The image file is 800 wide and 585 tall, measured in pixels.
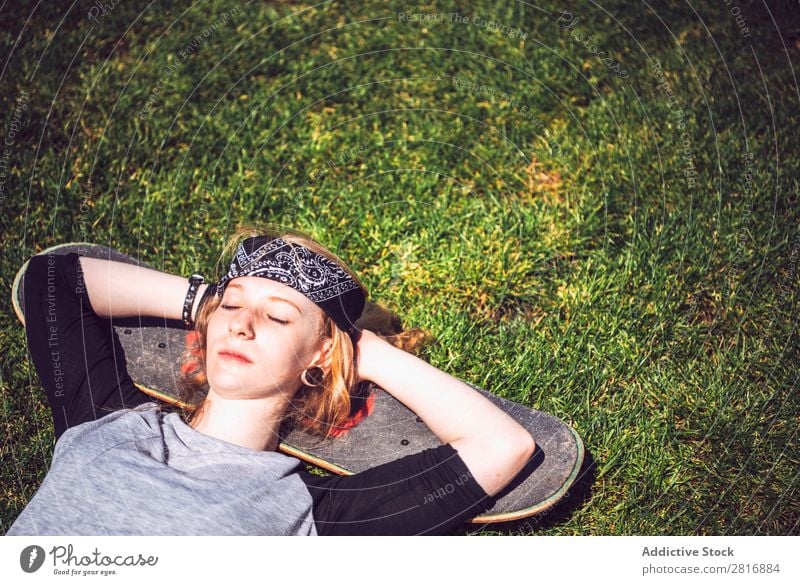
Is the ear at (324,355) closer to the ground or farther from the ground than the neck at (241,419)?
farther from the ground

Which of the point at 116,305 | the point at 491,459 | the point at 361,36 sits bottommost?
the point at 491,459

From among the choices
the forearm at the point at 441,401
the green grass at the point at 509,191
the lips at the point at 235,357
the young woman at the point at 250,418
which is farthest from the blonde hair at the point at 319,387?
the green grass at the point at 509,191

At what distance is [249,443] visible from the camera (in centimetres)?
243

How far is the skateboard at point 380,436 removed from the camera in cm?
257

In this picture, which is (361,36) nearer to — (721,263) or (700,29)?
(700,29)

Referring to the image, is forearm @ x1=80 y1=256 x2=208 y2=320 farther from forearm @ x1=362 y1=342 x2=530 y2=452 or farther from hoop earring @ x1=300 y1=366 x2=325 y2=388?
forearm @ x1=362 y1=342 x2=530 y2=452

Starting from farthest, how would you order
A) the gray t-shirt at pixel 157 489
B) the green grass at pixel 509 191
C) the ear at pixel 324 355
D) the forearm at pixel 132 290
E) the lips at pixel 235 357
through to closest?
1. the green grass at pixel 509 191
2. the forearm at pixel 132 290
3. the ear at pixel 324 355
4. the lips at pixel 235 357
5. the gray t-shirt at pixel 157 489

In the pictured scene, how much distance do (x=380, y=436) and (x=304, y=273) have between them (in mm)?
731

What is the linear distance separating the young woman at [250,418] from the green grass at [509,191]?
1.56ft

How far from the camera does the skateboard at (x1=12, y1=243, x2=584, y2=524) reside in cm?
Result: 257

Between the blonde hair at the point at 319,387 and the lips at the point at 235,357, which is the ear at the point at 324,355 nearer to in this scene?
the blonde hair at the point at 319,387

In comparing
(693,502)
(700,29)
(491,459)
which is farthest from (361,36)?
(693,502)

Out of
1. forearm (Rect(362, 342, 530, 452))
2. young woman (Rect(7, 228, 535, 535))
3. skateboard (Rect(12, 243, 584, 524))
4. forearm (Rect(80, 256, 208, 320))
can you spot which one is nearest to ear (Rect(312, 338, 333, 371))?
young woman (Rect(7, 228, 535, 535))
